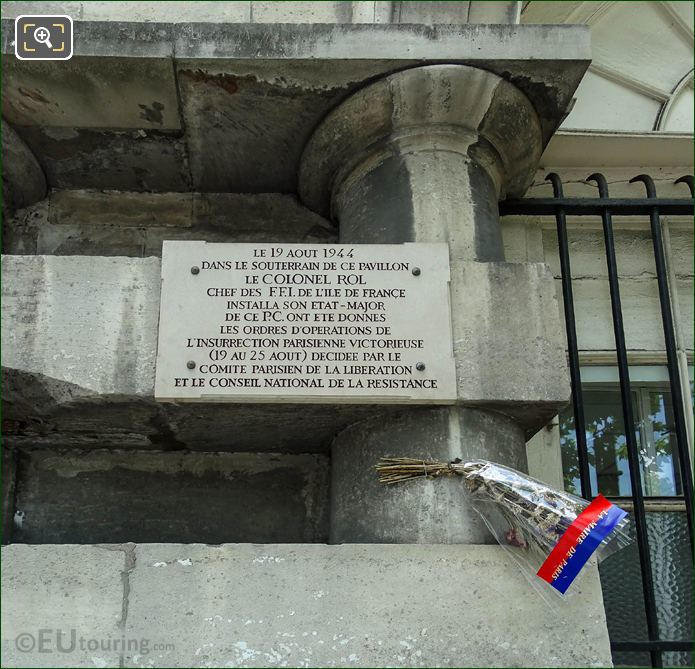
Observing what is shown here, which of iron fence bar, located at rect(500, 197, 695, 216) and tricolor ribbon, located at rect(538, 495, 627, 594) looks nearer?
tricolor ribbon, located at rect(538, 495, 627, 594)

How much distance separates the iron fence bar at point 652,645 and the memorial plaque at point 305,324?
3.76 feet

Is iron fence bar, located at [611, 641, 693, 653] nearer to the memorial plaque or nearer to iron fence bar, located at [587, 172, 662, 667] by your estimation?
iron fence bar, located at [587, 172, 662, 667]

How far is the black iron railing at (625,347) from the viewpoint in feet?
11.1

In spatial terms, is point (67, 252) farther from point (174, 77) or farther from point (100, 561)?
point (100, 561)

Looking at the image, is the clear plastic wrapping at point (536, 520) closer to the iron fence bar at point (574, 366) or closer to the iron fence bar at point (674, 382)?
the iron fence bar at point (574, 366)

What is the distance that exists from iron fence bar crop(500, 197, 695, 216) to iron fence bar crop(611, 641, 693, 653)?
1.95 meters

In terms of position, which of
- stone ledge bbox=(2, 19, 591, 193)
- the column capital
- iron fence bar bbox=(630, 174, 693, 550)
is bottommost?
iron fence bar bbox=(630, 174, 693, 550)

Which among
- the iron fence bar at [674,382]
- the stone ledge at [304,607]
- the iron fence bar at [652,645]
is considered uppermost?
the iron fence bar at [674,382]

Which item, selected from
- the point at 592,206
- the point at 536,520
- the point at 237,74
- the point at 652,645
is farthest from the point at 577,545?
the point at 237,74

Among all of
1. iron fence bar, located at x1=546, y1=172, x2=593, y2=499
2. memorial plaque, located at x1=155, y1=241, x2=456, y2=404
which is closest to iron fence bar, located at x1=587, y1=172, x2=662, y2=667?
iron fence bar, located at x1=546, y1=172, x2=593, y2=499

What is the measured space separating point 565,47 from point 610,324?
57.3 inches

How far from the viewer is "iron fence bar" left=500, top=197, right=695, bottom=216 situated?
13.5 ft

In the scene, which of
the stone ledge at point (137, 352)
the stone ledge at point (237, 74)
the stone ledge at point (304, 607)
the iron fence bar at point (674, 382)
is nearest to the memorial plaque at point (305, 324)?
the stone ledge at point (137, 352)

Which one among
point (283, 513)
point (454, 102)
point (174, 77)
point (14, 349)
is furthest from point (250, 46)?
point (283, 513)
